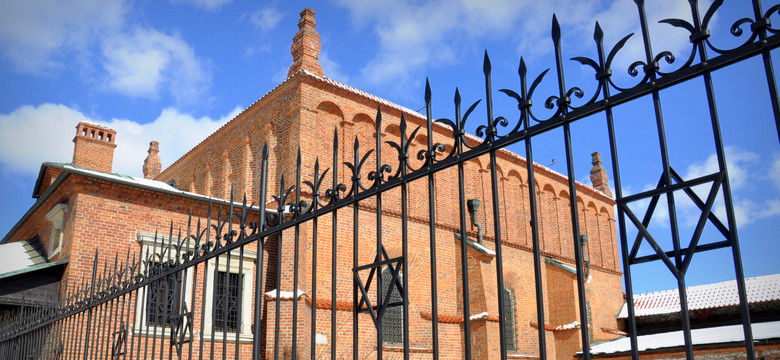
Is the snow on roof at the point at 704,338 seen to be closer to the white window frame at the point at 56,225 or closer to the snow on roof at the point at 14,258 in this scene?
the white window frame at the point at 56,225

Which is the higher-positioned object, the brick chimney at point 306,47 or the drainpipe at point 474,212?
the brick chimney at point 306,47

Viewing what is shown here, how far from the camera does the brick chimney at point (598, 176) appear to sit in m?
31.2

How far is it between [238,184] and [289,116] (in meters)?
3.79

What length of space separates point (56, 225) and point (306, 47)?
8.22m

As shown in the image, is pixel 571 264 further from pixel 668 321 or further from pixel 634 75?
pixel 634 75

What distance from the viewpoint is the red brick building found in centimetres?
1276

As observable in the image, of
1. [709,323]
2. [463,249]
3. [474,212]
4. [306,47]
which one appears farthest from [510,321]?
[463,249]

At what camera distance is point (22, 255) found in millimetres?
14297

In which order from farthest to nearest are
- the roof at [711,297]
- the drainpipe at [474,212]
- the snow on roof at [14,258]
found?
the roof at [711,297]
the drainpipe at [474,212]
the snow on roof at [14,258]

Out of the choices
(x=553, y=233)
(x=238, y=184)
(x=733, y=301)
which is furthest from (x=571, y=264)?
(x=238, y=184)

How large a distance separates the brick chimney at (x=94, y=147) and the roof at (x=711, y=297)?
60.2 ft

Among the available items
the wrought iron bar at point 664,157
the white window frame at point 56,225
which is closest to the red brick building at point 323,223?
the white window frame at point 56,225

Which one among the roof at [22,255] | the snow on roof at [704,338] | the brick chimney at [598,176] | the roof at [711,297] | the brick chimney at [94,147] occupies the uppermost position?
the brick chimney at [598,176]

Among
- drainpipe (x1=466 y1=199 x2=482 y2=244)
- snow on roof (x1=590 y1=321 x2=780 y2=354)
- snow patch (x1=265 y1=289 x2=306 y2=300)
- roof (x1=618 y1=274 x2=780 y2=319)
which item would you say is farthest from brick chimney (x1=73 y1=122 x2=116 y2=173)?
roof (x1=618 y1=274 x2=780 y2=319)
